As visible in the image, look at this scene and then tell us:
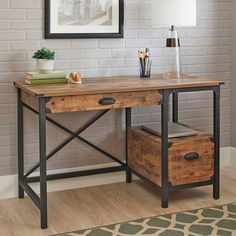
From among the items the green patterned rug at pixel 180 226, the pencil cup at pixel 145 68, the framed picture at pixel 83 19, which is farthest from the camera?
the pencil cup at pixel 145 68

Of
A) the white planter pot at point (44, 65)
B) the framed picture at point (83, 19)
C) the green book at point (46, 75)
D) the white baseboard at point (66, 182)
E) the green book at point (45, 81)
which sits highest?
the framed picture at point (83, 19)

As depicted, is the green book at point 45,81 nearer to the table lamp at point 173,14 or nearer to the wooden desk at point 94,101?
the wooden desk at point 94,101

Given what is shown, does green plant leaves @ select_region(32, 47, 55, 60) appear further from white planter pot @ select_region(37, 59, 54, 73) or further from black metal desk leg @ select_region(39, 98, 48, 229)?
black metal desk leg @ select_region(39, 98, 48, 229)

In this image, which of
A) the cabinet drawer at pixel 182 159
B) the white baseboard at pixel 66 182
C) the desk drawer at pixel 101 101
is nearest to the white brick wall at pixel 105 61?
the white baseboard at pixel 66 182

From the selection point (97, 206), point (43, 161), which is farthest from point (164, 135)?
point (43, 161)

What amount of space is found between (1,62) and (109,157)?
105 centimetres

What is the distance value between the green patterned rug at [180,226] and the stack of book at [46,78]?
3.16 ft

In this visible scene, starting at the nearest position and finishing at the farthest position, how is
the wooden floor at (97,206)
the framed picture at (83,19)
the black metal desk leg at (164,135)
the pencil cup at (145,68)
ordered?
1. the wooden floor at (97,206)
2. the black metal desk leg at (164,135)
3. the framed picture at (83,19)
4. the pencil cup at (145,68)

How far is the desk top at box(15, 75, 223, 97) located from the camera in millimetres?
3045

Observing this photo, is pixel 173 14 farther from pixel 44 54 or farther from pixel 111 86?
pixel 44 54

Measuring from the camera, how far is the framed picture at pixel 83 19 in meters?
3.56

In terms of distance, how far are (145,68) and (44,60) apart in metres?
0.74

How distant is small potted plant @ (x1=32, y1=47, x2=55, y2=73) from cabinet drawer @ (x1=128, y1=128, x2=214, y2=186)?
0.78 metres

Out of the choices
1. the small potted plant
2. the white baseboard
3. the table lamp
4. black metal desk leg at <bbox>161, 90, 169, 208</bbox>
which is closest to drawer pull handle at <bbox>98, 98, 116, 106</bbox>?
black metal desk leg at <bbox>161, 90, 169, 208</bbox>
